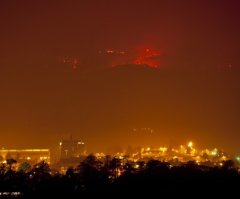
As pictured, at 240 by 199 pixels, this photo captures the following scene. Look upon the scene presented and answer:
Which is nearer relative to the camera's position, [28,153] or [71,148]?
[28,153]

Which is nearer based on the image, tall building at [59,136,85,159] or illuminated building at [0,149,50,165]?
illuminated building at [0,149,50,165]

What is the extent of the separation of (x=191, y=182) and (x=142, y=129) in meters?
43.4

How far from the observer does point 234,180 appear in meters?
19.5

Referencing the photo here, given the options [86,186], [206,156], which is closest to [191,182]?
[86,186]

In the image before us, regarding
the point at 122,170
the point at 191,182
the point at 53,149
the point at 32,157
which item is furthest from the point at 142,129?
the point at 191,182

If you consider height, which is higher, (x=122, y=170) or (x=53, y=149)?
(x=53, y=149)

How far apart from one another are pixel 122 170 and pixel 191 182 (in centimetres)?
473

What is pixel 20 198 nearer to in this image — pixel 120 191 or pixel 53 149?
pixel 120 191

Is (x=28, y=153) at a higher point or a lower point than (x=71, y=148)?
lower

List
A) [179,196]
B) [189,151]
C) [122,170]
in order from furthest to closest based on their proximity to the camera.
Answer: [189,151] < [122,170] < [179,196]

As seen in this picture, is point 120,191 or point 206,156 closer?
point 120,191

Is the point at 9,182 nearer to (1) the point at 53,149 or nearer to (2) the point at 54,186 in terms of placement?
(2) the point at 54,186

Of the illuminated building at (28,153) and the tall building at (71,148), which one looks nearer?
the illuminated building at (28,153)

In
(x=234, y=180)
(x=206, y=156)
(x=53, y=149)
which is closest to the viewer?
(x=234, y=180)
